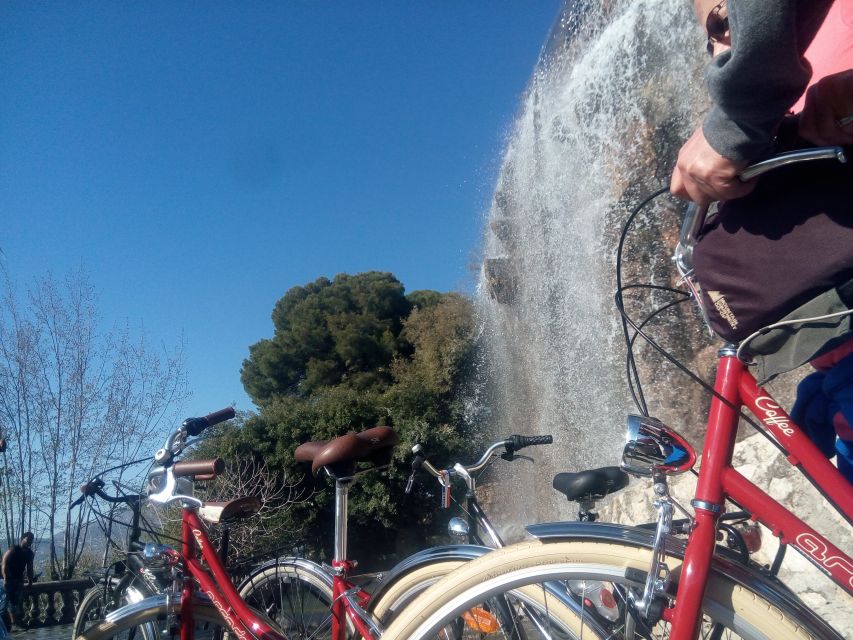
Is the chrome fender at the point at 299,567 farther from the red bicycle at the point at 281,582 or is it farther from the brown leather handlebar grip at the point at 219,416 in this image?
the brown leather handlebar grip at the point at 219,416

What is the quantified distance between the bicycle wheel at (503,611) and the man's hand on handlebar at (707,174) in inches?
35.4

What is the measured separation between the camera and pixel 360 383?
2241 cm

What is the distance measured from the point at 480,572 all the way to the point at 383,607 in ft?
4.71

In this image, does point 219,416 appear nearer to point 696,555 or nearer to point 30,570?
point 696,555

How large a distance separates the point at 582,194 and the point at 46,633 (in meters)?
8.91

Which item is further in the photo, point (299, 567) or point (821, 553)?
point (299, 567)

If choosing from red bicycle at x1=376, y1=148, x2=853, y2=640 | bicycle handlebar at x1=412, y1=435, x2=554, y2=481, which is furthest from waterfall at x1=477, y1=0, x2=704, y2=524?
red bicycle at x1=376, y1=148, x2=853, y2=640

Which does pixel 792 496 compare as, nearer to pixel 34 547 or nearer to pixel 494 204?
pixel 494 204

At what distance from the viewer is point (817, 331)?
3.84ft

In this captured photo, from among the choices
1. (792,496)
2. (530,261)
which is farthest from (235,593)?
(530,261)

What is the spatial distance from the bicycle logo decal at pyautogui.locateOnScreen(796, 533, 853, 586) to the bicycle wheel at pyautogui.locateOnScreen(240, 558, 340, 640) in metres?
2.34

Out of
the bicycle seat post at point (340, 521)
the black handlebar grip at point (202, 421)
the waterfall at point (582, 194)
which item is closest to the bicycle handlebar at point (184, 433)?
the black handlebar grip at point (202, 421)

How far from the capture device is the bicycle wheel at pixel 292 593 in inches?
123

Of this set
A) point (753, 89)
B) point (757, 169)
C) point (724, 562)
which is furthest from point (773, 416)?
point (753, 89)
